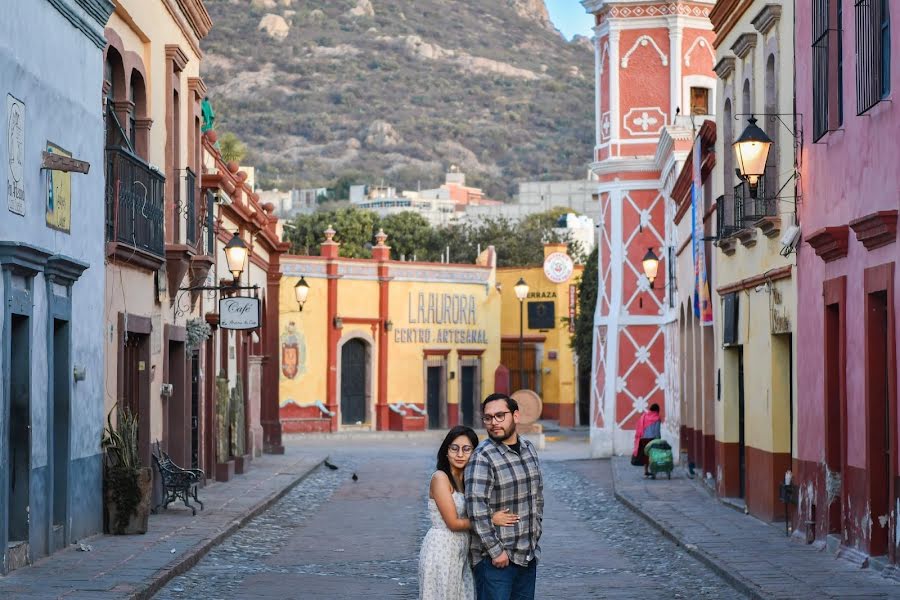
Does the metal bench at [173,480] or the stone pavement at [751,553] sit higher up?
the metal bench at [173,480]

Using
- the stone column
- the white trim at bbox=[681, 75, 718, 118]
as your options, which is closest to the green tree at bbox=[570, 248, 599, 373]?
the white trim at bbox=[681, 75, 718, 118]

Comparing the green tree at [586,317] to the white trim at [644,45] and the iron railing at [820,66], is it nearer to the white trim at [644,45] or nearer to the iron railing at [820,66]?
the white trim at [644,45]

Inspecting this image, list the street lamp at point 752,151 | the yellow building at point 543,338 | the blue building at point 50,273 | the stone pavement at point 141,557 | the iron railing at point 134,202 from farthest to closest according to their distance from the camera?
the yellow building at point 543,338 < the iron railing at point 134,202 < the street lamp at point 752,151 < the blue building at point 50,273 < the stone pavement at point 141,557

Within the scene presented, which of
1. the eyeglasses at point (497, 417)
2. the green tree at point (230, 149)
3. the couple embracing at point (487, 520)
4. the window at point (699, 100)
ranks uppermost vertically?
the green tree at point (230, 149)

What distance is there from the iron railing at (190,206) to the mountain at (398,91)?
112757mm

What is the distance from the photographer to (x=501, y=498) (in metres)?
8.86

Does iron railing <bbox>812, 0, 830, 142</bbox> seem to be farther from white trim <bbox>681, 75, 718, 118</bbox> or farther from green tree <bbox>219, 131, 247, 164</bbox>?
green tree <bbox>219, 131, 247, 164</bbox>

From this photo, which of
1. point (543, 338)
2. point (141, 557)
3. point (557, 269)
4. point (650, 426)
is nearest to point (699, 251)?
point (650, 426)

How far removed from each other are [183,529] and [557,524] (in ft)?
16.9

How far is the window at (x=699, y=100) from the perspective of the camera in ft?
125

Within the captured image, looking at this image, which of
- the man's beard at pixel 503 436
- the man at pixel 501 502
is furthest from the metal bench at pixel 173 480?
the man's beard at pixel 503 436

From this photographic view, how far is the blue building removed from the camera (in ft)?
46.0

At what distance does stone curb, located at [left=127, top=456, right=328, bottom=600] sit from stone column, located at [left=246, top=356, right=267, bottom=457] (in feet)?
32.7

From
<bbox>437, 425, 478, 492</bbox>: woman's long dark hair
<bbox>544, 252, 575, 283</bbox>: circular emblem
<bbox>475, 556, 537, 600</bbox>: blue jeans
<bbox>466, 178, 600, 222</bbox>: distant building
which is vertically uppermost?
<bbox>466, 178, 600, 222</bbox>: distant building
